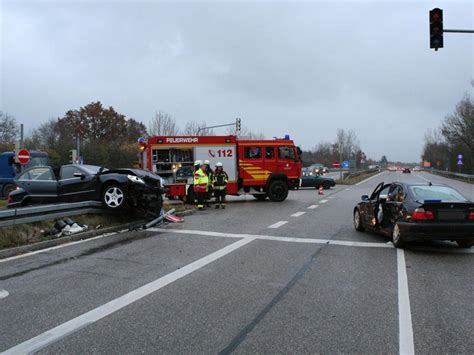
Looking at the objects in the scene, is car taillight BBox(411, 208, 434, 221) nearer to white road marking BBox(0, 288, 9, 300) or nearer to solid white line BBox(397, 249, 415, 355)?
solid white line BBox(397, 249, 415, 355)

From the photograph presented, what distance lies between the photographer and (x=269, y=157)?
2003 centimetres

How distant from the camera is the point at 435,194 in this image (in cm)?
879

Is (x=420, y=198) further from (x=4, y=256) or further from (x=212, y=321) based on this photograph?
(x=4, y=256)

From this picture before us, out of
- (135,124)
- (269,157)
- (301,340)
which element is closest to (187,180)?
(269,157)

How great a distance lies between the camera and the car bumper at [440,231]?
804 centimetres

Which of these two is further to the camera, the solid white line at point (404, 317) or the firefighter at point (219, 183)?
the firefighter at point (219, 183)

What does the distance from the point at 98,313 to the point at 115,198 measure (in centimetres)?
699

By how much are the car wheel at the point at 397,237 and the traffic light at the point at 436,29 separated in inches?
352

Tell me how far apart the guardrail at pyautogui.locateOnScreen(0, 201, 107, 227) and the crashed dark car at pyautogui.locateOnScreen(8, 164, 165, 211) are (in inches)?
17.3

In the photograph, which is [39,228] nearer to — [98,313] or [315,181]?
[98,313]

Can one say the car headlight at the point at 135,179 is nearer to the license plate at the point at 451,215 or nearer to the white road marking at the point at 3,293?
the white road marking at the point at 3,293

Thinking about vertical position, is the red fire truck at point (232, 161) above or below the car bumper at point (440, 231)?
above

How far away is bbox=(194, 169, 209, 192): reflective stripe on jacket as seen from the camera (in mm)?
15703

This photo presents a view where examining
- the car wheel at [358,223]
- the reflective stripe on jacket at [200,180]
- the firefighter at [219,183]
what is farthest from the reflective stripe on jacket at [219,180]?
the car wheel at [358,223]
